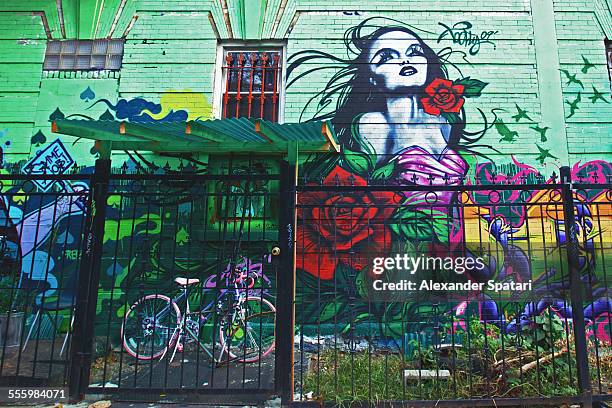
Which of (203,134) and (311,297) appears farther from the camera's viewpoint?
(311,297)

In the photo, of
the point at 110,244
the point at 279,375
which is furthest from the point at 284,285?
the point at 110,244

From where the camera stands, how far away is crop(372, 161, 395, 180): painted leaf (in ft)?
21.4

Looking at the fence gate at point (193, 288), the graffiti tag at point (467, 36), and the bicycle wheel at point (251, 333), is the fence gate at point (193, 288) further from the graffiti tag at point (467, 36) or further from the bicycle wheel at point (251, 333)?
the graffiti tag at point (467, 36)

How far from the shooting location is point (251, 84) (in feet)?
22.9

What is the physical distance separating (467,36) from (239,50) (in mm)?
3623

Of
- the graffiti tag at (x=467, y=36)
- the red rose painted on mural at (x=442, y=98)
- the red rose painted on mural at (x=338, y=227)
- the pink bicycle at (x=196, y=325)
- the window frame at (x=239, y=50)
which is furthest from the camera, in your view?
the graffiti tag at (x=467, y=36)

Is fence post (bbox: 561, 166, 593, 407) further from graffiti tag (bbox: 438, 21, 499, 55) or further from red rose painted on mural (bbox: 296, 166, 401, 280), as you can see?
graffiti tag (bbox: 438, 21, 499, 55)

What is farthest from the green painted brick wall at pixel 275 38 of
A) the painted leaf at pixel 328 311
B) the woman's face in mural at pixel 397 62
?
the painted leaf at pixel 328 311

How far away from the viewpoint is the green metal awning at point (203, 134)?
453 cm

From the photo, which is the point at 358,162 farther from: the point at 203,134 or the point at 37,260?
the point at 37,260

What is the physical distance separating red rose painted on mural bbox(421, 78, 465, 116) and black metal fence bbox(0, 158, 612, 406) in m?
1.36

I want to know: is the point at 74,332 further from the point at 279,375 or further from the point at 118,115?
the point at 118,115

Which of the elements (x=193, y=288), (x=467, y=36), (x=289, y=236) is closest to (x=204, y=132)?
(x=289, y=236)

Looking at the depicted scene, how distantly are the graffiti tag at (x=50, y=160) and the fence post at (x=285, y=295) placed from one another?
400 cm
